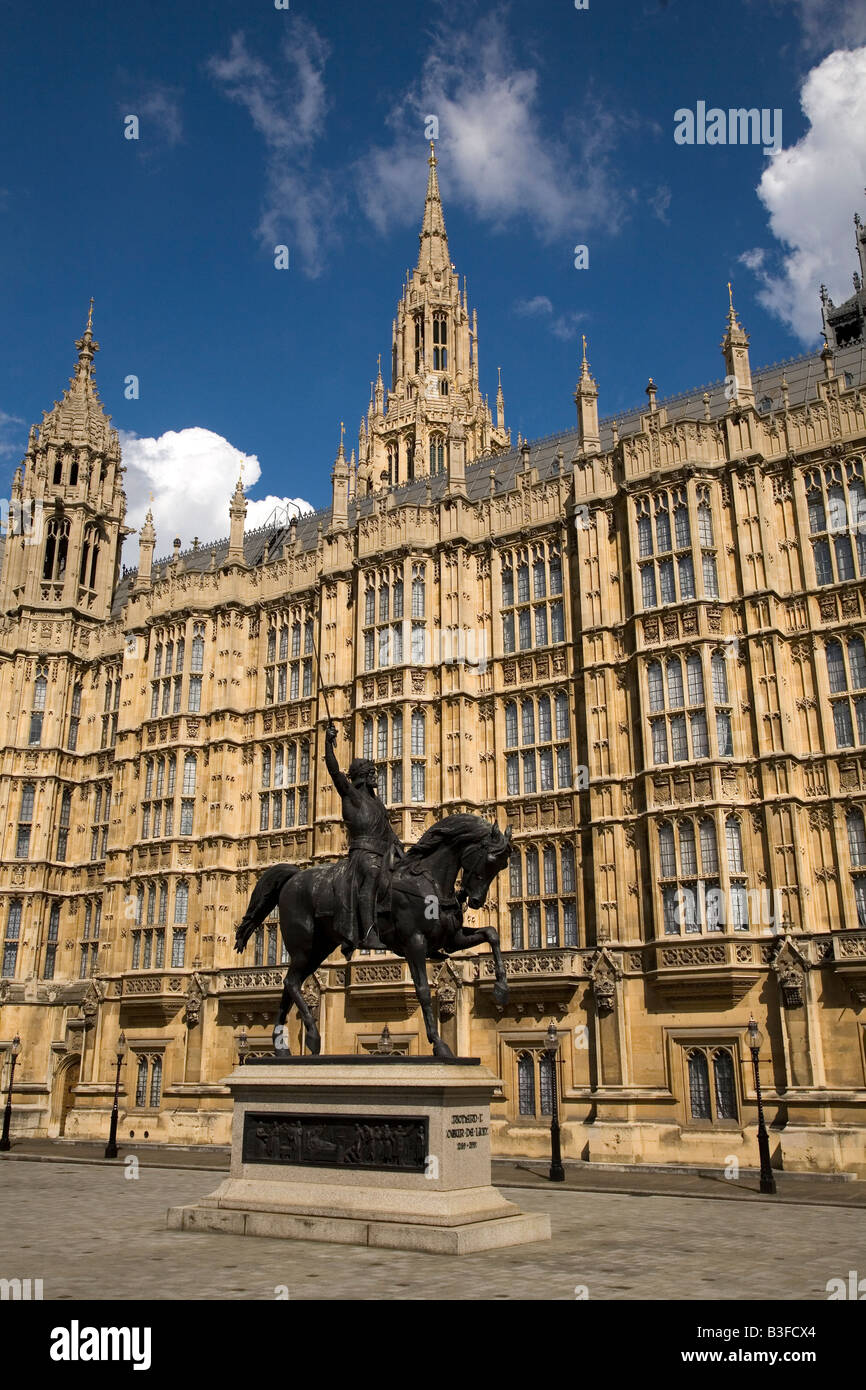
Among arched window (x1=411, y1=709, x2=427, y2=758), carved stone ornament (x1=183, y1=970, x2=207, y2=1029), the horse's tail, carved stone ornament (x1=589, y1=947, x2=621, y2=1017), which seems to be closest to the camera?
the horse's tail

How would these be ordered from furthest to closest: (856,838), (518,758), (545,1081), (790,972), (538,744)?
(518,758), (538,744), (545,1081), (856,838), (790,972)

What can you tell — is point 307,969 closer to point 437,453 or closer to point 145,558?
point 145,558

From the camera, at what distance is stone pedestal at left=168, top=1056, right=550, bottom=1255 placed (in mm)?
15344

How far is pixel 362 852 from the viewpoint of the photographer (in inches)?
730

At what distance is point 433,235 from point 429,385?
14.4 m

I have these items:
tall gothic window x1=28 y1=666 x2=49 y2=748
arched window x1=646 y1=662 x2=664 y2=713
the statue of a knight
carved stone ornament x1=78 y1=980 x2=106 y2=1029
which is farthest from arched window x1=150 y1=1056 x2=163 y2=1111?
the statue of a knight

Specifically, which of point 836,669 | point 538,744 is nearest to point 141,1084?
point 538,744

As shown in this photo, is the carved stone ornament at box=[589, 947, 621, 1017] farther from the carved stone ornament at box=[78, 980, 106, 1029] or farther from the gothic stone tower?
the gothic stone tower

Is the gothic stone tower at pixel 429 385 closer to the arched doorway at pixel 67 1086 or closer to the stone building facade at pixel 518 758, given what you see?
the stone building facade at pixel 518 758

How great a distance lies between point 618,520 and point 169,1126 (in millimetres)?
27697

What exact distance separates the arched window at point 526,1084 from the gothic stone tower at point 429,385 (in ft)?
166

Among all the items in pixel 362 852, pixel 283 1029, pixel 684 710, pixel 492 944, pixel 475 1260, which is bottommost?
pixel 475 1260

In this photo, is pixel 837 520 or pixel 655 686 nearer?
pixel 837 520

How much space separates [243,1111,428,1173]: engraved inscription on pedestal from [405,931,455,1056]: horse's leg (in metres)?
1.33
